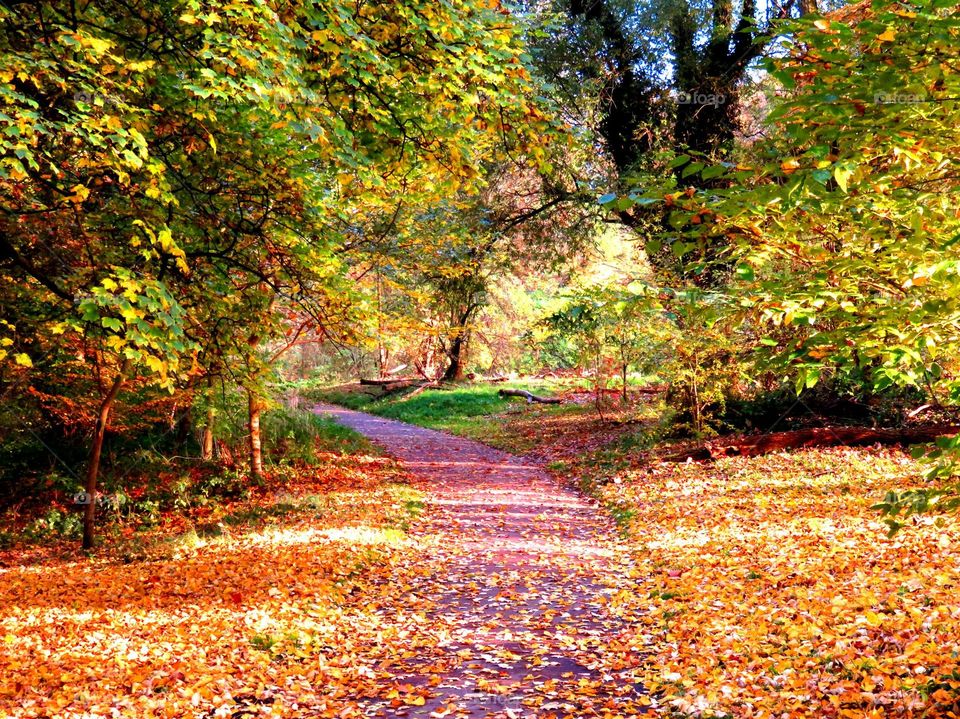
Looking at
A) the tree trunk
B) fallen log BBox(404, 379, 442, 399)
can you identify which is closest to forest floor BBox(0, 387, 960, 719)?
fallen log BBox(404, 379, 442, 399)

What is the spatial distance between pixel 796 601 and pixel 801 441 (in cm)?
740

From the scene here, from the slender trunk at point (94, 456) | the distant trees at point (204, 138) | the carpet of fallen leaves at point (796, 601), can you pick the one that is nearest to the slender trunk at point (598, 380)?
the carpet of fallen leaves at point (796, 601)

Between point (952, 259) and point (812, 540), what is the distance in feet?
18.0

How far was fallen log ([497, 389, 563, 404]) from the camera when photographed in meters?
25.8

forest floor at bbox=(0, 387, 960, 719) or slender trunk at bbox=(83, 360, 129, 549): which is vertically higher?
slender trunk at bbox=(83, 360, 129, 549)

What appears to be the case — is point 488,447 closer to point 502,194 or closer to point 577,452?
point 577,452

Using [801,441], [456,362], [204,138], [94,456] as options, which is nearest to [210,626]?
[94,456]

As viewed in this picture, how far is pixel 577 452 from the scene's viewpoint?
16.0 metres

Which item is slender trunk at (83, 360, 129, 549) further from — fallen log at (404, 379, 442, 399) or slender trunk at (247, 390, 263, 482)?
fallen log at (404, 379, 442, 399)

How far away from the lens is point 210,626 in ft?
20.4

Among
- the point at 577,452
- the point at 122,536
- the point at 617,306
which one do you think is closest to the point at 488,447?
the point at 577,452

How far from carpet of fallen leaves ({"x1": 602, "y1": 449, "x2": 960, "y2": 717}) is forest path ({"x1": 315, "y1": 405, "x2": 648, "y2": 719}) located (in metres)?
0.34

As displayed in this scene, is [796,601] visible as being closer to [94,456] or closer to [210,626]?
[210,626]

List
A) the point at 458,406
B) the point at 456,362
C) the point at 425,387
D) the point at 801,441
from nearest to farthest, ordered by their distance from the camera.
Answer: the point at 801,441, the point at 458,406, the point at 425,387, the point at 456,362
